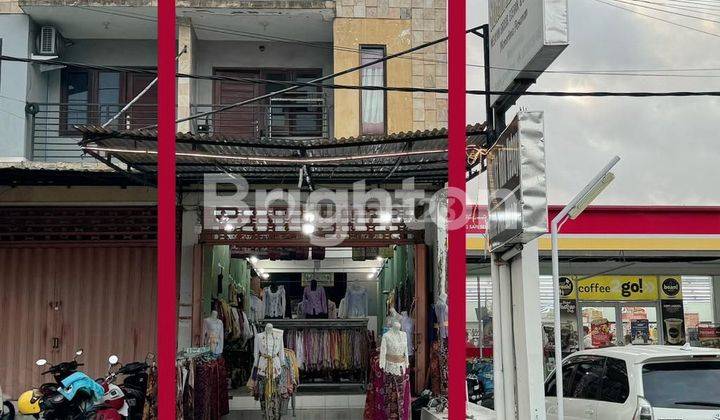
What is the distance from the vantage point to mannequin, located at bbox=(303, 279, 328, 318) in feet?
52.3

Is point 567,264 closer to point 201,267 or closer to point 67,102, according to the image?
point 201,267

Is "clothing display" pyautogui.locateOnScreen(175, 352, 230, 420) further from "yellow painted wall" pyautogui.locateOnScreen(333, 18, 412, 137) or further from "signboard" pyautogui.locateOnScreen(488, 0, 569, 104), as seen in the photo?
"signboard" pyautogui.locateOnScreen(488, 0, 569, 104)

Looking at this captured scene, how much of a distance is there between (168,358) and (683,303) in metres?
18.2

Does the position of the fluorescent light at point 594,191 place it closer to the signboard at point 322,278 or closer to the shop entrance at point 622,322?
the signboard at point 322,278

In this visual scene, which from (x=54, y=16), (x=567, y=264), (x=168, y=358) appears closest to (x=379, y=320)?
(x=567, y=264)

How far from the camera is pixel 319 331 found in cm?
1398

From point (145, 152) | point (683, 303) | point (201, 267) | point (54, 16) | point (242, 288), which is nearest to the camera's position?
point (145, 152)

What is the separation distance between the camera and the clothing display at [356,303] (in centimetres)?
1611

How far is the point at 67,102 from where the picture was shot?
14.5 meters

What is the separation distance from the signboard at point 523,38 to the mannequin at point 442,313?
565 centimetres

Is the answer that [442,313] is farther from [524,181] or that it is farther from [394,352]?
[524,181]

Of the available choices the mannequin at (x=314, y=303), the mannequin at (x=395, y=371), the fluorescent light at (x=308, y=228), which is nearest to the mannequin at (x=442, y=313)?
the mannequin at (x=395, y=371)

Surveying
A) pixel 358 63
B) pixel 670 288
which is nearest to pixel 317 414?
pixel 358 63

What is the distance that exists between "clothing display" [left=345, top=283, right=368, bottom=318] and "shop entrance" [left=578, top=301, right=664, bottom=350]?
6003 millimetres
